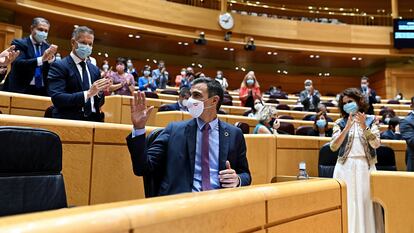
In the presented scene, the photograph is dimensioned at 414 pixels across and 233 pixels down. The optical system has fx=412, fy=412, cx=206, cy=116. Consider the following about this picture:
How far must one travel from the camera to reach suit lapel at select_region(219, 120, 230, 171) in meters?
1.31

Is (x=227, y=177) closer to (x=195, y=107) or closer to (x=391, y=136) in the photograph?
(x=195, y=107)

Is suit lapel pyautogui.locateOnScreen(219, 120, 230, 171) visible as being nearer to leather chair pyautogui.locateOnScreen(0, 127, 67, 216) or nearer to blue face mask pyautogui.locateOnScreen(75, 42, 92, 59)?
leather chair pyautogui.locateOnScreen(0, 127, 67, 216)

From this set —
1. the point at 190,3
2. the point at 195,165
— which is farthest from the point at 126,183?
the point at 190,3

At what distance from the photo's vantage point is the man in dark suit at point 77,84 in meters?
1.51

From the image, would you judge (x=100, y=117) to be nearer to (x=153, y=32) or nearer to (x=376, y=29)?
(x=153, y=32)

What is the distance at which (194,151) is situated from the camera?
4.22 ft

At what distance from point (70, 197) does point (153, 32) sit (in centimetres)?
608

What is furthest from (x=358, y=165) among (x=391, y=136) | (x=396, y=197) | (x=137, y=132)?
(x=391, y=136)

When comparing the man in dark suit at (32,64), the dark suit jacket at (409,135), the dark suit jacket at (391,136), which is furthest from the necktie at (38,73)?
the dark suit jacket at (391,136)

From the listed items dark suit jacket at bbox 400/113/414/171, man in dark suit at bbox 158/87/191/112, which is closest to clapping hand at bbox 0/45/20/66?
man in dark suit at bbox 158/87/191/112

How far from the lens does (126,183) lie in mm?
1491

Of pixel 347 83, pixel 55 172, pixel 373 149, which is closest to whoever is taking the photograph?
pixel 55 172

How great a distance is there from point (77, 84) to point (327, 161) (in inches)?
55.2

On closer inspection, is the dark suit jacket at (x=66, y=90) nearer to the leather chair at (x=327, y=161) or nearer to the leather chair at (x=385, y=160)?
the leather chair at (x=327, y=161)
